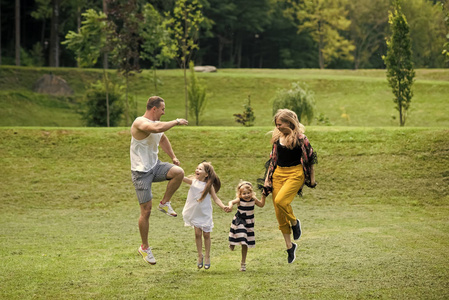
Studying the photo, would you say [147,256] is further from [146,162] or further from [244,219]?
[244,219]

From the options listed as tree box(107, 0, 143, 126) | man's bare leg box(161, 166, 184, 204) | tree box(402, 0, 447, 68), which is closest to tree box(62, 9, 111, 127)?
tree box(107, 0, 143, 126)

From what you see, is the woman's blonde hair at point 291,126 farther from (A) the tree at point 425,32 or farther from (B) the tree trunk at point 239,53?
(B) the tree trunk at point 239,53

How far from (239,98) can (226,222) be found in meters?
23.8

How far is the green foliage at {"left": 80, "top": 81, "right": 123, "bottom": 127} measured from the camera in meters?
29.4

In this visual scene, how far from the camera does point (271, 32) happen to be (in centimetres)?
7512

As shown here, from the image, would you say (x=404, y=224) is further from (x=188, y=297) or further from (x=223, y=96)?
(x=223, y=96)

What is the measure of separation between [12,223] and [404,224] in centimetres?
912

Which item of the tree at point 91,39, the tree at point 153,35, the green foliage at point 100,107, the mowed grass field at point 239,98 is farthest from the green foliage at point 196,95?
the tree at point 91,39

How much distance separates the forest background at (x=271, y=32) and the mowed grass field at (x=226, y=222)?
32.6 metres

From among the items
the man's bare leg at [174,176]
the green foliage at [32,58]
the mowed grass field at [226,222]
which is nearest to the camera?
the mowed grass field at [226,222]

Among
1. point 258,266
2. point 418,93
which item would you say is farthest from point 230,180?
point 418,93

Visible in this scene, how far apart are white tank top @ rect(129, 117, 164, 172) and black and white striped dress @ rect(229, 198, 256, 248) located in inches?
56.9

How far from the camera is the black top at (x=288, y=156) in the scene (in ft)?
30.0

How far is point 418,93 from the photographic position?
37.3 metres
